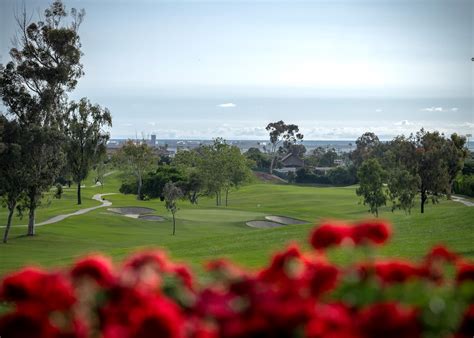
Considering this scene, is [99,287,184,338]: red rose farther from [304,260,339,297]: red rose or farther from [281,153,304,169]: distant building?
[281,153,304,169]: distant building

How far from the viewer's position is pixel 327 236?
435cm

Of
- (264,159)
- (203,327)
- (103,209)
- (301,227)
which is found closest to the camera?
(203,327)

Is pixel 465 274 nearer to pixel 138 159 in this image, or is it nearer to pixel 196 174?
pixel 196 174

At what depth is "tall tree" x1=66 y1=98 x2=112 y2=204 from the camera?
233 feet

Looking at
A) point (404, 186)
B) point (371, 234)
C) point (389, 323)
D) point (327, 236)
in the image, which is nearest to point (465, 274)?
point (371, 234)

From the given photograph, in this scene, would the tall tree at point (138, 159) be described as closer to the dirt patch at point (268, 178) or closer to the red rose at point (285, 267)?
the dirt patch at point (268, 178)

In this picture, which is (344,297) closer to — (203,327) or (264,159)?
(203,327)

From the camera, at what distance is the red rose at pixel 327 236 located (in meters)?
4.34

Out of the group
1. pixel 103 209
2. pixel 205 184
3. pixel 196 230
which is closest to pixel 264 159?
pixel 205 184

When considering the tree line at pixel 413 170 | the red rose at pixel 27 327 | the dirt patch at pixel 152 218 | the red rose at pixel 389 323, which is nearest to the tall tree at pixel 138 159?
the dirt patch at pixel 152 218

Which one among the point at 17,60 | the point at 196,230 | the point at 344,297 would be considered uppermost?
the point at 17,60

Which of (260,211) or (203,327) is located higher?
(203,327)

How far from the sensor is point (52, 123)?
46.5 m

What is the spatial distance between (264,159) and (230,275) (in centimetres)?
14062
